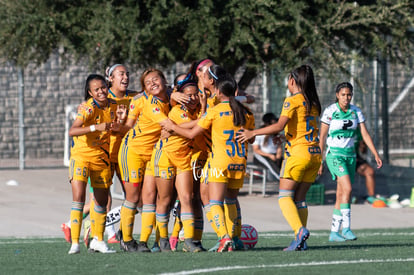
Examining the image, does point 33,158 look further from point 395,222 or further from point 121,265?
point 121,265

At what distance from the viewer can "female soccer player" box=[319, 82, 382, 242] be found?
1080 centimetres

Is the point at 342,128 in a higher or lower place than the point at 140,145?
higher

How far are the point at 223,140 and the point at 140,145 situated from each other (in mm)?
969

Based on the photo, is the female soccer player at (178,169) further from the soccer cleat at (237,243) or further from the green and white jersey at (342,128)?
the green and white jersey at (342,128)

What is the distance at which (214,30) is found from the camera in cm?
1484

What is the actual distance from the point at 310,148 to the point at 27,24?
818 centimetres

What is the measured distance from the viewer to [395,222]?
14.2 metres

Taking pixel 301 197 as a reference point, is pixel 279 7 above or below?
above

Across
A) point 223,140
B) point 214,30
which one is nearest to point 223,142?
point 223,140

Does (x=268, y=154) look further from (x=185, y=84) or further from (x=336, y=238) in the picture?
(x=185, y=84)

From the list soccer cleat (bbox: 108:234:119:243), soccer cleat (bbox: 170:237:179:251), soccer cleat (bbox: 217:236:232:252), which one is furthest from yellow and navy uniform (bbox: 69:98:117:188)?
soccer cleat (bbox: 108:234:119:243)

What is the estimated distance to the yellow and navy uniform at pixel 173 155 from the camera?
8.83 meters

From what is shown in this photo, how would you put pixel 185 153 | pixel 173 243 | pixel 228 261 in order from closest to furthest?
pixel 228 261 → pixel 185 153 → pixel 173 243

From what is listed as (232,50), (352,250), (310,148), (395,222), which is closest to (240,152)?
(310,148)
